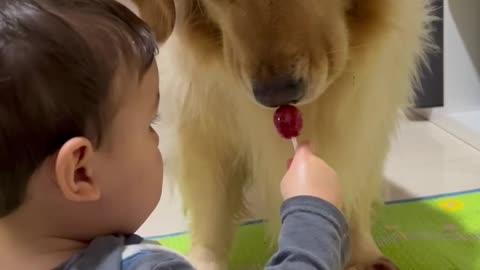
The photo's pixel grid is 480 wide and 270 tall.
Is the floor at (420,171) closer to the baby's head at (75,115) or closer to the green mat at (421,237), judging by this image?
the green mat at (421,237)

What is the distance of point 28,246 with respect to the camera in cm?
73

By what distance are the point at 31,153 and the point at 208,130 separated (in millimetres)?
495

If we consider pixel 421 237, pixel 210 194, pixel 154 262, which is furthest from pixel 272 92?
pixel 421 237

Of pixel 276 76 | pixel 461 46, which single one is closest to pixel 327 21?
pixel 276 76

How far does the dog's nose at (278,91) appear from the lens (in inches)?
34.7

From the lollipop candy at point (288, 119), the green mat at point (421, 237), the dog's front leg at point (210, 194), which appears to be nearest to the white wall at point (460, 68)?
the green mat at point (421, 237)

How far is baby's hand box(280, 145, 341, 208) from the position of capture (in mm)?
800

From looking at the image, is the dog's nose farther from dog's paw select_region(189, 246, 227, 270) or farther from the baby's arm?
dog's paw select_region(189, 246, 227, 270)

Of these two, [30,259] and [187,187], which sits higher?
[30,259]

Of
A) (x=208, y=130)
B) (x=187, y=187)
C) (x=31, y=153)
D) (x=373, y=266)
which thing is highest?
(x=31, y=153)

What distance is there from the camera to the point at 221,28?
983 millimetres

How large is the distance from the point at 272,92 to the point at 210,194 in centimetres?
38

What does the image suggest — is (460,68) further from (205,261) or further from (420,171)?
(205,261)

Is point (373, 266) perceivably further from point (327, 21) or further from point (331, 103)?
point (327, 21)
